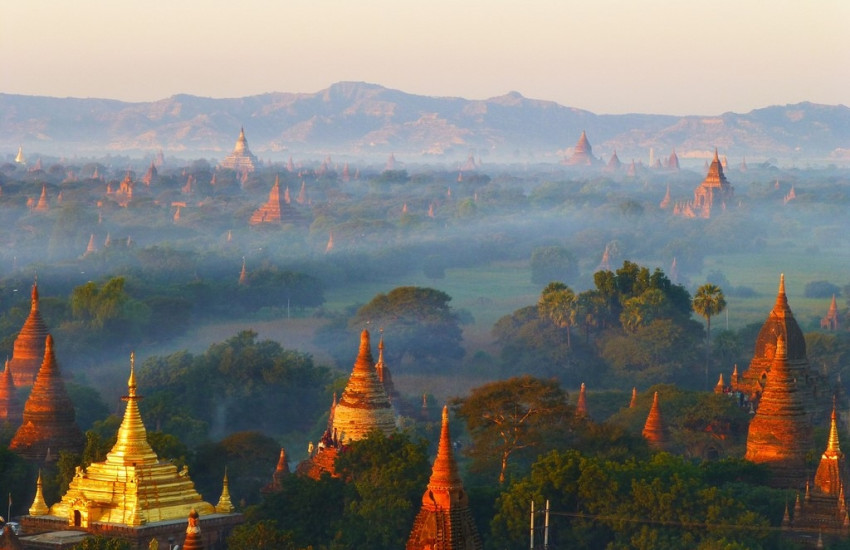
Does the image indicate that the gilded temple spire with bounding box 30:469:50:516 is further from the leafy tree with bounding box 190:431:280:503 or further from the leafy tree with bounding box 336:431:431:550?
the leafy tree with bounding box 190:431:280:503

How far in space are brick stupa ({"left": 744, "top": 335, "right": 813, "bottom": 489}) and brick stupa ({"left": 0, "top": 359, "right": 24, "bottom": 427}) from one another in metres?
19.5

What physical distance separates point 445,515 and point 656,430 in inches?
865

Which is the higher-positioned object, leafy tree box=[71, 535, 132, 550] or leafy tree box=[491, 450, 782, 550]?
leafy tree box=[71, 535, 132, 550]

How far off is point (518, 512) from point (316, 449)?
1119cm

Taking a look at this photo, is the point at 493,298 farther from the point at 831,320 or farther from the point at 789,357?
the point at 789,357

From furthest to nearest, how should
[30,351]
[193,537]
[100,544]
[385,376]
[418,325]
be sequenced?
[418,325] → [30,351] → [385,376] → [100,544] → [193,537]

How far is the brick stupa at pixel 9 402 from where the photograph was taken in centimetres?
6706

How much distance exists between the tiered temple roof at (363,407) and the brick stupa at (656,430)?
8.48 m

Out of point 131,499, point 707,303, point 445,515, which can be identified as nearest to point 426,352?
point 707,303

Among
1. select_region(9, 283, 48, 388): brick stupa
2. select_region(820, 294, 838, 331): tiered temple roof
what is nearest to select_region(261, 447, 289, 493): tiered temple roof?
select_region(9, 283, 48, 388): brick stupa

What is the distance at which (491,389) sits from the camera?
57.9 meters

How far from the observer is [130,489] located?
44.3 metres

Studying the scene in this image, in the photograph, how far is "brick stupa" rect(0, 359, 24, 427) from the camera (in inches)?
2640

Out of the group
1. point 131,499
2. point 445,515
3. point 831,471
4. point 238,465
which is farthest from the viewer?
point 238,465
